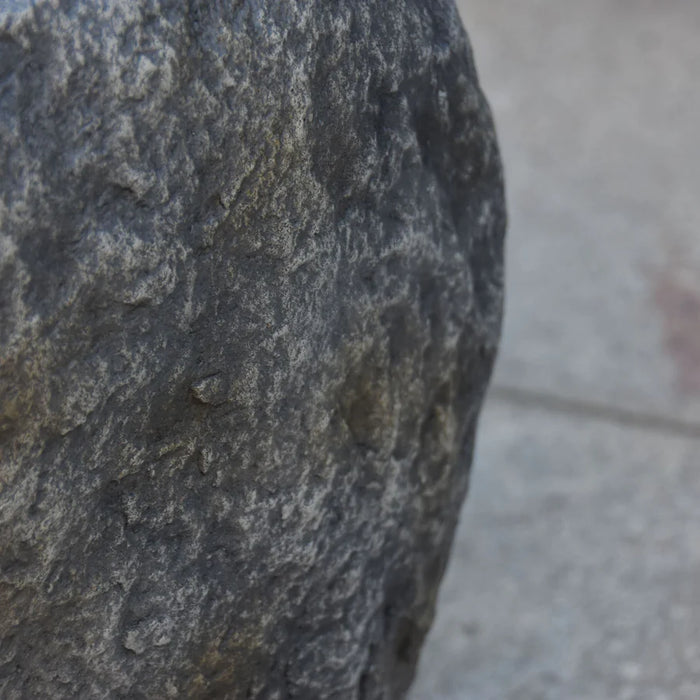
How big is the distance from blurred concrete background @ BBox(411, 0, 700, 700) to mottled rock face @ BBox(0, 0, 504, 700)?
0.45 metres

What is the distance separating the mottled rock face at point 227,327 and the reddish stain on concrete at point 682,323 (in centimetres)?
92

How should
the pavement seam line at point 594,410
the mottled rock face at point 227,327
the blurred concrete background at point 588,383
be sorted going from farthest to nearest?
1. the pavement seam line at point 594,410
2. the blurred concrete background at point 588,383
3. the mottled rock face at point 227,327

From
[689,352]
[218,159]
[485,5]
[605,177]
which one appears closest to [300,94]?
[218,159]

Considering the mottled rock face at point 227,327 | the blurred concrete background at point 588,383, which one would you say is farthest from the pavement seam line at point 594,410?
the mottled rock face at point 227,327

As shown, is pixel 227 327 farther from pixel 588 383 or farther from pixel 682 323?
pixel 682 323

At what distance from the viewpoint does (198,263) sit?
1.75 ft

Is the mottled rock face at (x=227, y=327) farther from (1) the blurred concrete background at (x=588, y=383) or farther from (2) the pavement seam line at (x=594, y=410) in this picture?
(2) the pavement seam line at (x=594, y=410)

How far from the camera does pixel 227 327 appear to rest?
557 millimetres

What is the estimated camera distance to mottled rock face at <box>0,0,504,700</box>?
49 cm

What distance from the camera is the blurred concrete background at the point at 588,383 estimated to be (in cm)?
111

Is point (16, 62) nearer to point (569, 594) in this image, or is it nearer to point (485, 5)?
point (569, 594)

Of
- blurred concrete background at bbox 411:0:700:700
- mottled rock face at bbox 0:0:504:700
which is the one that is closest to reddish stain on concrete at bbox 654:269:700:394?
blurred concrete background at bbox 411:0:700:700

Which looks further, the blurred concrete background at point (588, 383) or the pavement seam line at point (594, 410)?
the pavement seam line at point (594, 410)

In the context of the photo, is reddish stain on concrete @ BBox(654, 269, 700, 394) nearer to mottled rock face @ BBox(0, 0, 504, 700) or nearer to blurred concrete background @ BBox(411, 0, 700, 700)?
blurred concrete background @ BBox(411, 0, 700, 700)
